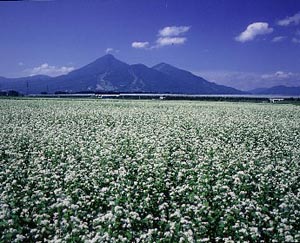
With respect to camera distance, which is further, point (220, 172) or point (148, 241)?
point (220, 172)

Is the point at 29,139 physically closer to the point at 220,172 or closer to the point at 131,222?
the point at 220,172

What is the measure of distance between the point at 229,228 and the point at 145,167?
384 cm

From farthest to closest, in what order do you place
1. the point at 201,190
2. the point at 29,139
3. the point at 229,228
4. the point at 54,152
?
the point at 29,139
the point at 54,152
the point at 201,190
the point at 229,228

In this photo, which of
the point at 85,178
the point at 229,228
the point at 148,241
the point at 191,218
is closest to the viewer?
the point at 148,241

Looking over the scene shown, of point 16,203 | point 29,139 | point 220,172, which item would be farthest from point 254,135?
point 16,203

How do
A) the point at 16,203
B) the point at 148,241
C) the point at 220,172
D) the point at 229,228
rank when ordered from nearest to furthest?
the point at 148,241, the point at 229,228, the point at 16,203, the point at 220,172

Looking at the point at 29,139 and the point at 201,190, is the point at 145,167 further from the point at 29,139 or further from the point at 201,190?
the point at 29,139

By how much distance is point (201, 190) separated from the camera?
308 inches

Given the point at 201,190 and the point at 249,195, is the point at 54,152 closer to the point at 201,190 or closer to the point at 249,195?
the point at 201,190

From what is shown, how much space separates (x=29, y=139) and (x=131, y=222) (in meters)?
9.87

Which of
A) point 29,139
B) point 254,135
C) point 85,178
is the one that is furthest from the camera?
point 254,135

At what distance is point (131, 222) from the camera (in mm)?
6152

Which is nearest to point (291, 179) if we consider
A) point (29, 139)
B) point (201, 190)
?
point (201, 190)

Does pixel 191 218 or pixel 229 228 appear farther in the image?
pixel 191 218
